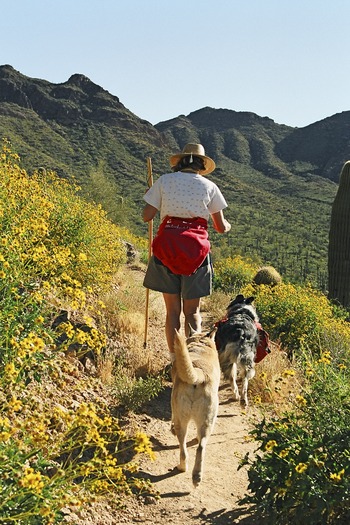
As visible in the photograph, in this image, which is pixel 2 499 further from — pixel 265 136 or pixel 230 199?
pixel 265 136

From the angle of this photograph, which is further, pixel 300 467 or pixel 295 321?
pixel 295 321

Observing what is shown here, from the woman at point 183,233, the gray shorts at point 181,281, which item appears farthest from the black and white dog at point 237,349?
the gray shorts at point 181,281

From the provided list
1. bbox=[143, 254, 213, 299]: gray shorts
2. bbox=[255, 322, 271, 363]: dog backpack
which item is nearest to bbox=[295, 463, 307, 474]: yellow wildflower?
bbox=[143, 254, 213, 299]: gray shorts

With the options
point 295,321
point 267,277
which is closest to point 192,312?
point 295,321

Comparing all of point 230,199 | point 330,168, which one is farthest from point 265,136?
point 230,199

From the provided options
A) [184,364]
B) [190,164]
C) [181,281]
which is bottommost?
[184,364]

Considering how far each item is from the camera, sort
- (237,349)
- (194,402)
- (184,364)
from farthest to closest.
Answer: (237,349)
(194,402)
(184,364)

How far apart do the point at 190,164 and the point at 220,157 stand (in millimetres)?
90594

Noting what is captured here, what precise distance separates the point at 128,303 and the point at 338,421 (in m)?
3.96

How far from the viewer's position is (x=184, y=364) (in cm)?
325

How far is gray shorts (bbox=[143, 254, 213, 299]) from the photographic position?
15.1 feet

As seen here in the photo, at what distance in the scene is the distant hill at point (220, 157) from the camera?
40.6 m

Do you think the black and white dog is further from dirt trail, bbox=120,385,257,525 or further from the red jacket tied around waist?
the red jacket tied around waist

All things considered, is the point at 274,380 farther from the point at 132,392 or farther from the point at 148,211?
the point at 148,211
